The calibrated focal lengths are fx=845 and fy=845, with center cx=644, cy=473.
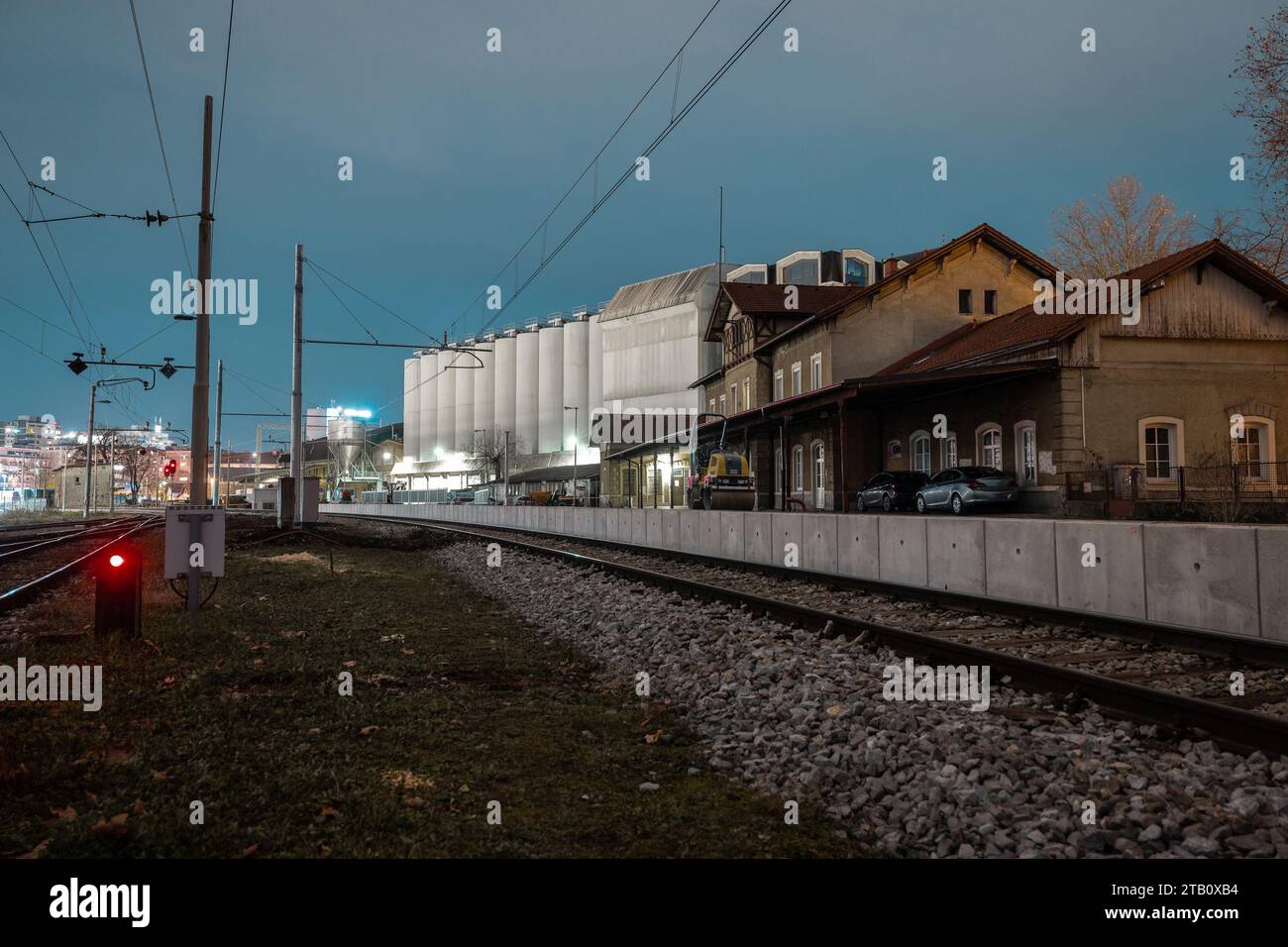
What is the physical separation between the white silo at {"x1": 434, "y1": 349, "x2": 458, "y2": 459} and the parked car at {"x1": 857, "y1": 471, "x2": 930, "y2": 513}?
9545cm

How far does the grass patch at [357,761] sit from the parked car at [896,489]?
79.6ft

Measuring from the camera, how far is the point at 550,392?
10631 centimetres

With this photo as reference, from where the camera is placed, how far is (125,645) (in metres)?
9.04

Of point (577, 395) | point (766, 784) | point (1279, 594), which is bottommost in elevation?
point (766, 784)

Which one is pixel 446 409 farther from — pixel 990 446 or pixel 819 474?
pixel 990 446

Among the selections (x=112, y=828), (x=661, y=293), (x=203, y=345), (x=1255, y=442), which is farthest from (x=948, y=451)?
(x=661, y=293)

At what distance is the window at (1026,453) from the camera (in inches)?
1150

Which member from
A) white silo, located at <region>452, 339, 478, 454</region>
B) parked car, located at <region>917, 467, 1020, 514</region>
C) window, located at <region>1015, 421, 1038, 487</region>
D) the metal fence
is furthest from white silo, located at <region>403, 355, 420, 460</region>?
the metal fence

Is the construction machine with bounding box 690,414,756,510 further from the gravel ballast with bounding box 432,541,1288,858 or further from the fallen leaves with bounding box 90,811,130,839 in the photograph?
the fallen leaves with bounding box 90,811,130,839

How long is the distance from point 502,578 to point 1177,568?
43.0ft

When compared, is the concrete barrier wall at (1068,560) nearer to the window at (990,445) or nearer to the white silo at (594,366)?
the window at (990,445)

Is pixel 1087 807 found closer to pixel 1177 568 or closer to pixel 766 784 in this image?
pixel 766 784

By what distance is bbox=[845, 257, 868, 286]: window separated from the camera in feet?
258
